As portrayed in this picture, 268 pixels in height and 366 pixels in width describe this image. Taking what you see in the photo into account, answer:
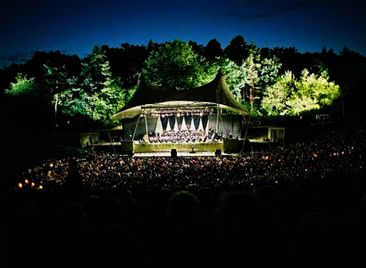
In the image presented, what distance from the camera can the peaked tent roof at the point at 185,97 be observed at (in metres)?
19.0

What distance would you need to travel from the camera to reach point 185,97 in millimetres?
20172

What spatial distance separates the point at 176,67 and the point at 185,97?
1111cm

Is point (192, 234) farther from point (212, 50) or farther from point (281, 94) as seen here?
point (212, 50)

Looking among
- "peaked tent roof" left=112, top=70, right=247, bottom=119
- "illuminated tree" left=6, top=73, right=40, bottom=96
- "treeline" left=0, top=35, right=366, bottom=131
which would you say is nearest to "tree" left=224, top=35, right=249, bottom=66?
"treeline" left=0, top=35, right=366, bottom=131

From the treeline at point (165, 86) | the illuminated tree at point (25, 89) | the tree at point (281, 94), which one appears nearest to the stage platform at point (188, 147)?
the treeline at point (165, 86)

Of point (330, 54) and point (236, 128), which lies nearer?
point (236, 128)

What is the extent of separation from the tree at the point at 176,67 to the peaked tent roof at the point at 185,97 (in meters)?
9.29

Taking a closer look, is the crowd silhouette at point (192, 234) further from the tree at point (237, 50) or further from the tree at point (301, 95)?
the tree at point (237, 50)

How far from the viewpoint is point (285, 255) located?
1567mm

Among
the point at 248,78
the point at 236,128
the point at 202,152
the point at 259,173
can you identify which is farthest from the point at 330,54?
the point at 259,173

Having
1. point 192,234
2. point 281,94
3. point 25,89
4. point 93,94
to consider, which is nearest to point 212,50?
point 281,94

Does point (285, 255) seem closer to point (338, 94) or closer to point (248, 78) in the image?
point (338, 94)

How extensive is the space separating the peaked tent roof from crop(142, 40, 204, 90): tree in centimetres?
929

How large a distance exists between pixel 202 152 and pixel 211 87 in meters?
3.94
